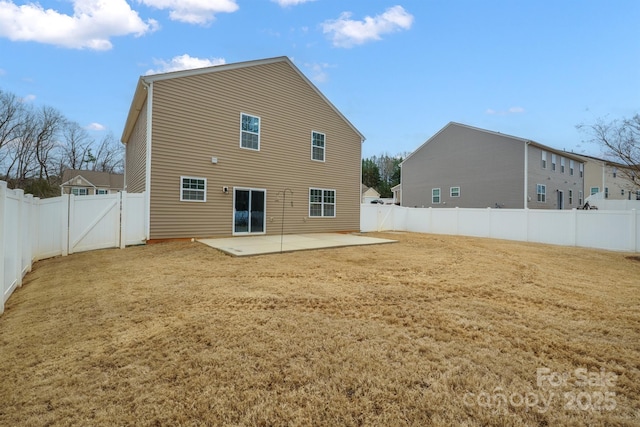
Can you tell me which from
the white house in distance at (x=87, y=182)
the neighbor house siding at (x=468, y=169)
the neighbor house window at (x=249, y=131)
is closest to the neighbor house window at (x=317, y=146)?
A: the neighbor house window at (x=249, y=131)

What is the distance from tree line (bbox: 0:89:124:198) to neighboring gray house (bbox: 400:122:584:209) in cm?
3308

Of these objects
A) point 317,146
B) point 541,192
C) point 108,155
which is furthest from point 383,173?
point 317,146

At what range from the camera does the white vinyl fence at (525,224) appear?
10.8m

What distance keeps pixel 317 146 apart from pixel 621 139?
11.3 m

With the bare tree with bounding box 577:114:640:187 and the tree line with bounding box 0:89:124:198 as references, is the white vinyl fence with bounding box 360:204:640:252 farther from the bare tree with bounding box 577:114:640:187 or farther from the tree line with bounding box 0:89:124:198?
the tree line with bounding box 0:89:124:198

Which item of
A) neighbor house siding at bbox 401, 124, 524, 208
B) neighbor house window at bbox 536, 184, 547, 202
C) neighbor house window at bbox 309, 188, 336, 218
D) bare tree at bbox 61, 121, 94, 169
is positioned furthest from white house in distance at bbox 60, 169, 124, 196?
neighbor house window at bbox 536, 184, 547, 202

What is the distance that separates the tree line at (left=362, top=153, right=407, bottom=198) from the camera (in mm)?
47125

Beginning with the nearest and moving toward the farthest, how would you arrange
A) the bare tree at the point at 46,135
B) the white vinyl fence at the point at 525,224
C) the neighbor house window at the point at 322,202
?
the white vinyl fence at the point at 525,224 → the neighbor house window at the point at 322,202 → the bare tree at the point at 46,135

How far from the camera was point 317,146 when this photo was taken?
14398mm

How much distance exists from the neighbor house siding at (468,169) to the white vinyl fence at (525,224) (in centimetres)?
660

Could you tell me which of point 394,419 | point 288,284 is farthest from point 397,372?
point 288,284

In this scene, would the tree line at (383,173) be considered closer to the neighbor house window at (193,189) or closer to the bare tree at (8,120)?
the neighbor house window at (193,189)

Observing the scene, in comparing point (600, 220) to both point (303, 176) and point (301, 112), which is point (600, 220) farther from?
point (301, 112)

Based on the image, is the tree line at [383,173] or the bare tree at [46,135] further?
the tree line at [383,173]
